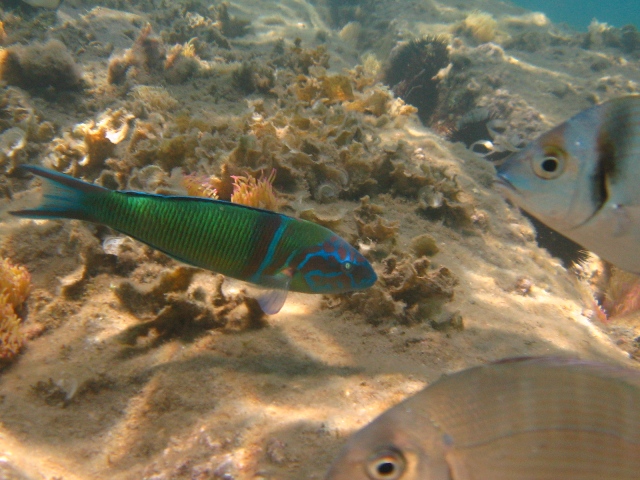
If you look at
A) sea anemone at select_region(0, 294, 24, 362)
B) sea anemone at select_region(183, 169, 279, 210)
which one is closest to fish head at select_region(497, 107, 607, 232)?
sea anemone at select_region(183, 169, 279, 210)

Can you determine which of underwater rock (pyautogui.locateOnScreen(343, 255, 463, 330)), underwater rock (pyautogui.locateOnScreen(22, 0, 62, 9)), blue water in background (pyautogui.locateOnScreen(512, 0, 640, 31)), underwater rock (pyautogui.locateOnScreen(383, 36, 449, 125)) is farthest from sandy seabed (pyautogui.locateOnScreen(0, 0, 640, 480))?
blue water in background (pyautogui.locateOnScreen(512, 0, 640, 31))

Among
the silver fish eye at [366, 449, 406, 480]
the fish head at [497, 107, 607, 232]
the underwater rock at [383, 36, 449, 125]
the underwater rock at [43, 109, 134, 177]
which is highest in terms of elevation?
the underwater rock at [383, 36, 449, 125]

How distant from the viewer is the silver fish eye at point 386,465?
A: 1.07m

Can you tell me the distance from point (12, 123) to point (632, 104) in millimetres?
8341

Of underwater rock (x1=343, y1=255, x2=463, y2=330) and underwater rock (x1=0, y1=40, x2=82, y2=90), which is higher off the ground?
underwater rock (x1=343, y1=255, x2=463, y2=330)

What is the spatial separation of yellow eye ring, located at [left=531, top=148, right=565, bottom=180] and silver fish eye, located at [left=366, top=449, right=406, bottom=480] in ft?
4.00

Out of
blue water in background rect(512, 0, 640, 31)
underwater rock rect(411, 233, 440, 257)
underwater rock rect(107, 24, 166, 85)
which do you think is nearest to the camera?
underwater rock rect(411, 233, 440, 257)

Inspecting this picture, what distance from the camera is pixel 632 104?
1.47 metres

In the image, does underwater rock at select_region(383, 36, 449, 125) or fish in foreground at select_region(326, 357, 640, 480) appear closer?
fish in foreground at select_region(326, 357, 640, 480)

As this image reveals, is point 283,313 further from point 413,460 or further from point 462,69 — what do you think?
point 462,69

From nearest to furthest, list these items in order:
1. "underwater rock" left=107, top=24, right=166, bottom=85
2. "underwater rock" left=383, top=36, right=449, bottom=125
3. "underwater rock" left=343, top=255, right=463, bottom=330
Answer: "underwater rock" left=343, top=255, right=463, bottom=330 → "underwater rock" left=107, top=24, right=166, bottom=85 → "underwater rock" left=383, top=36, right=449, bottom=125

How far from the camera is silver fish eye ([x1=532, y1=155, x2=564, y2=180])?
154 centimetres

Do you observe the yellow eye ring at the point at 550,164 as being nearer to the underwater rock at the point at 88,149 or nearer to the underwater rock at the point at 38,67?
the underwater rock at the point at 88,149

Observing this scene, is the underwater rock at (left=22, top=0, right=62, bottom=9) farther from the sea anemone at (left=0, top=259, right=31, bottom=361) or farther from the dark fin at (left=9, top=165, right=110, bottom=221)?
the dark fin at (left=9, top=165, right=110, bottom=221)
